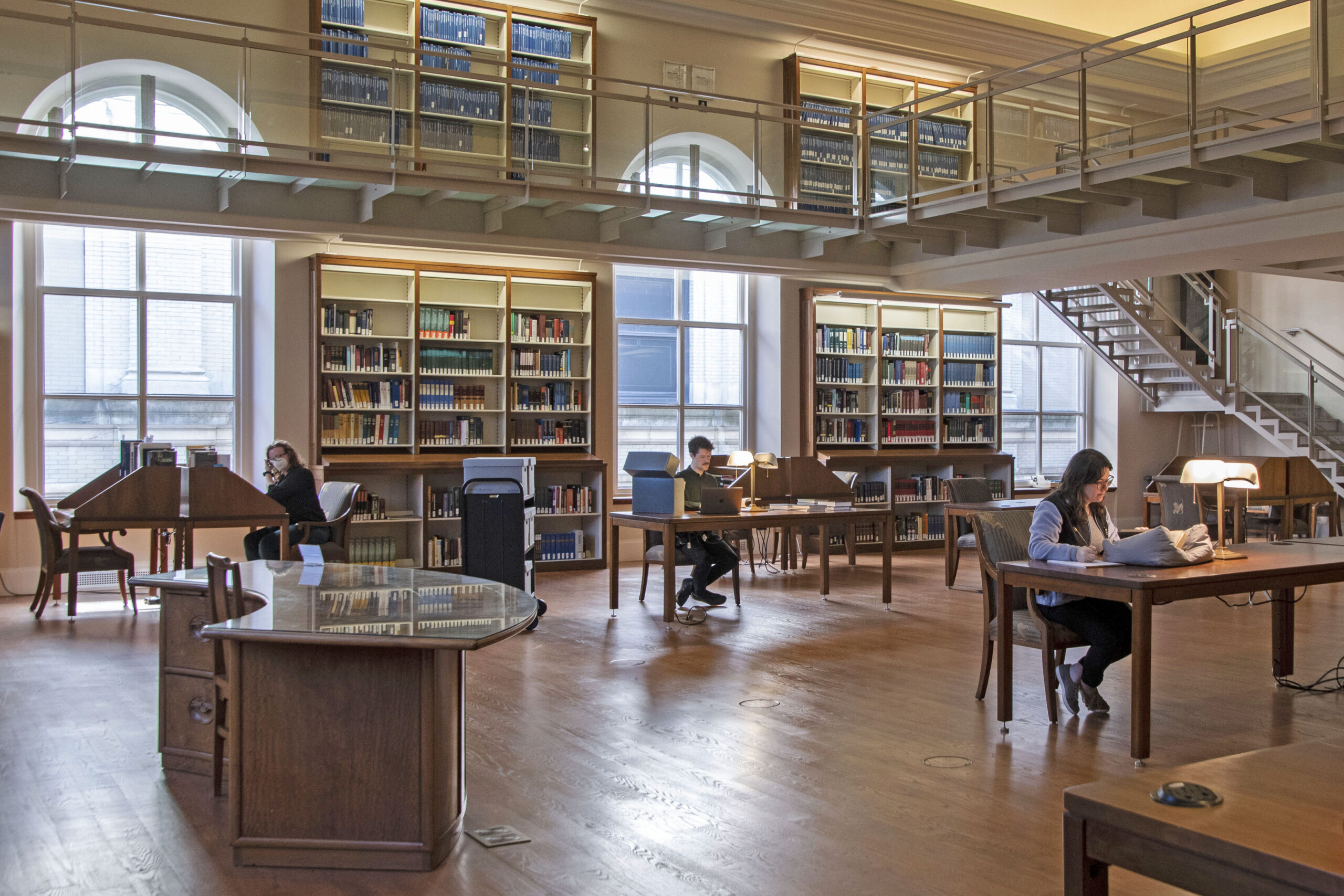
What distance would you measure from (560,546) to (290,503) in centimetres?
280

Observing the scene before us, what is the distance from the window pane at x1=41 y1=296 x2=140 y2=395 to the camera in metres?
8.58

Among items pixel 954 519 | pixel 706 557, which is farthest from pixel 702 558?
pixel 954 519

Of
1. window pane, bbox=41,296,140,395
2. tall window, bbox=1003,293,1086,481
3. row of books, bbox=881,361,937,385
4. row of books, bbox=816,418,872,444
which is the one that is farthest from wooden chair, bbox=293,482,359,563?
tall window, bbox=1003,293,1086,481

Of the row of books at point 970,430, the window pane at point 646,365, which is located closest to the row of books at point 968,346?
the row of books at point 970,430

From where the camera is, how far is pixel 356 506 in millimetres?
9023

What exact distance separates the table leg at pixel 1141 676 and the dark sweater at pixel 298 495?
5.48 metres

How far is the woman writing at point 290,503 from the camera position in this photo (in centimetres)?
759

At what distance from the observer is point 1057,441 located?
44.0ft

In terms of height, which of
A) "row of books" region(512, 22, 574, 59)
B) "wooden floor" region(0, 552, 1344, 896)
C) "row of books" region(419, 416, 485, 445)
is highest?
"row of books" region(512, 22, 574, 59)

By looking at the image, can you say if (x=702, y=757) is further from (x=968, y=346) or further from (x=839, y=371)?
(x=968, y=346)

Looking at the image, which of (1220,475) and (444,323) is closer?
→ (1220,475)

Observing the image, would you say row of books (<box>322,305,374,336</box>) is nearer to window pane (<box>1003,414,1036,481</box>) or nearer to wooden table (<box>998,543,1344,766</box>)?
wooden table (<box>998,543,1344,766</box>)

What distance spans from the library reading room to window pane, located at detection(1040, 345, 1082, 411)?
7 centimetres

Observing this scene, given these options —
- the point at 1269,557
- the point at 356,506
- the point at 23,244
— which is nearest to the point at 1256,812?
the point at 1269,557
